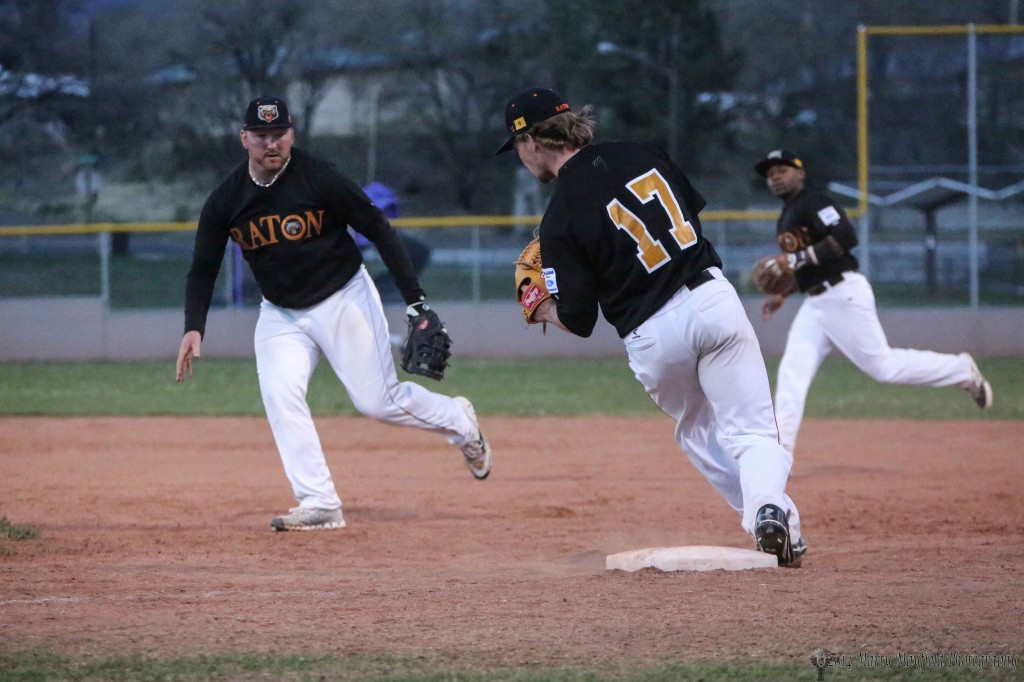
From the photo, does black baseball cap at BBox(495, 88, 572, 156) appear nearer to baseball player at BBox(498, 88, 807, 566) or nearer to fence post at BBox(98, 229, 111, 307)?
baseball player at BBox(498, 88, 807, 566)

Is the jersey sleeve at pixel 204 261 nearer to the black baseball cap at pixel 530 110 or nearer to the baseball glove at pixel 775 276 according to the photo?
the black baseball cap at pixel 530 110

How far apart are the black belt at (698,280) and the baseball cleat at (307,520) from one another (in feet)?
8.04

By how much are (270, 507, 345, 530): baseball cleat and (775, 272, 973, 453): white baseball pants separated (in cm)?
323

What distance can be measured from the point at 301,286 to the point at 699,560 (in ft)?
8.27

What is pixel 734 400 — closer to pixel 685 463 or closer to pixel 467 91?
pixel 685 463

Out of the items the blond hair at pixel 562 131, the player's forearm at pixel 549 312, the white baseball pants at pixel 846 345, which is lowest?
the white baseball pants at pixel 846 345

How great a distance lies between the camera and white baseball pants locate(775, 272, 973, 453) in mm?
8516

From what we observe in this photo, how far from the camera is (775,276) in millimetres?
8812

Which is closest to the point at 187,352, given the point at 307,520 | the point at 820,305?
the point at 307,520

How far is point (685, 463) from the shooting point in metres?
9.15

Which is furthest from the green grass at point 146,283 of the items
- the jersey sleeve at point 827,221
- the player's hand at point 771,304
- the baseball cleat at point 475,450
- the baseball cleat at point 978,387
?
the baseball cleat at point 475,450

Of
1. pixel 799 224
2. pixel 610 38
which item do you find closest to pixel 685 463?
pixel 799 224

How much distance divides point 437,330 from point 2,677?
10.6 feet

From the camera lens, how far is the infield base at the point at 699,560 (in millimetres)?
5137
